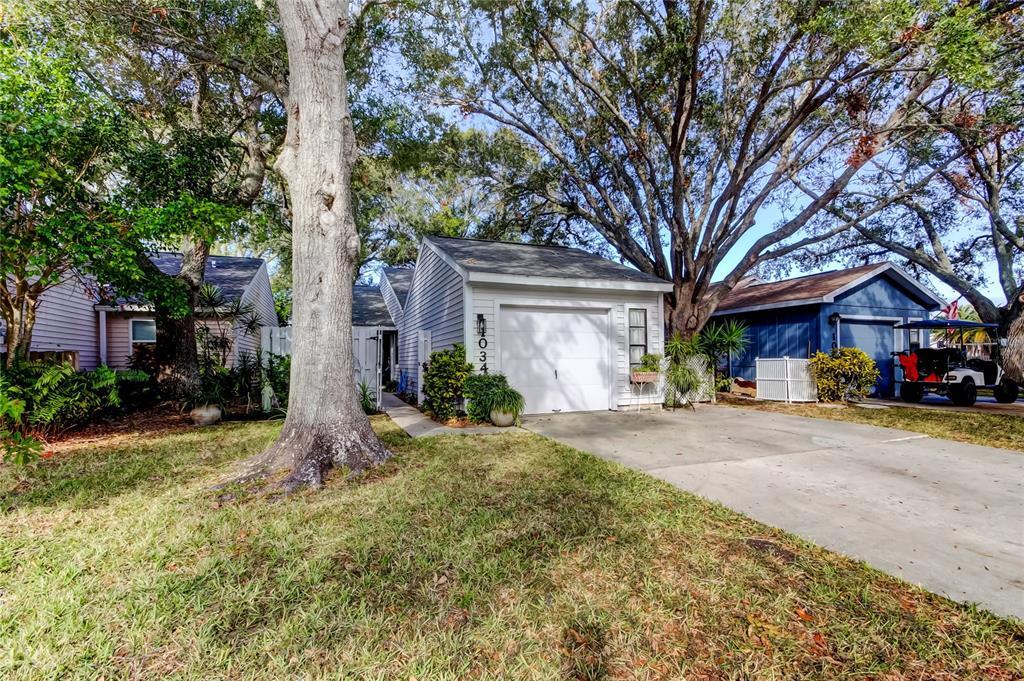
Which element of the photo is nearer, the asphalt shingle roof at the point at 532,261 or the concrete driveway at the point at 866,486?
the concrete driveway at the point at 866,486

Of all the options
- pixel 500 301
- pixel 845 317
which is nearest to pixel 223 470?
pixel 500 301

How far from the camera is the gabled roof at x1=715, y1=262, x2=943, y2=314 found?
507 inches

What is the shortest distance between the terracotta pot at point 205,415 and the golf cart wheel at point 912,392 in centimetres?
1584

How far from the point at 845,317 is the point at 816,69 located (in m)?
7.20

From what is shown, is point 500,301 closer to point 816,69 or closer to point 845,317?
point 816,69

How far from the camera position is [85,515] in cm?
350

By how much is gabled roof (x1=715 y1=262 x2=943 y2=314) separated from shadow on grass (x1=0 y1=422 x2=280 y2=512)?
14.3 meters

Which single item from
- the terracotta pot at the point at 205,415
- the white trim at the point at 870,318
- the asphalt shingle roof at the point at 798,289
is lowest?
the terracotta pot at the point at 205,415

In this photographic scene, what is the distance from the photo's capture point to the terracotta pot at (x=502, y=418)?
745 cm

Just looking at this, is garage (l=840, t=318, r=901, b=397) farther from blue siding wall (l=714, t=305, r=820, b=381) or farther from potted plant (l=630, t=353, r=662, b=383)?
potted plant (l=630, t=353, r=662, b=383)

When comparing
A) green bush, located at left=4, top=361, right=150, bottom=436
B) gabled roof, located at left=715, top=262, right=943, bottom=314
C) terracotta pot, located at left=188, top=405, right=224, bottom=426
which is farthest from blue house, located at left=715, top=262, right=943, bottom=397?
green bush, located at left=4, top=361, right=150, bottom=436

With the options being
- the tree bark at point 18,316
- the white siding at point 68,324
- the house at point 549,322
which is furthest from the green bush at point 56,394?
the house at point 549,322

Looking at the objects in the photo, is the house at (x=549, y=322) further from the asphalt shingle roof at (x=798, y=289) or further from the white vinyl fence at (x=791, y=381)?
the asphalt shingle roof at (x=798, y=289)

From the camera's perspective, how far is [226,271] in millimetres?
14281
